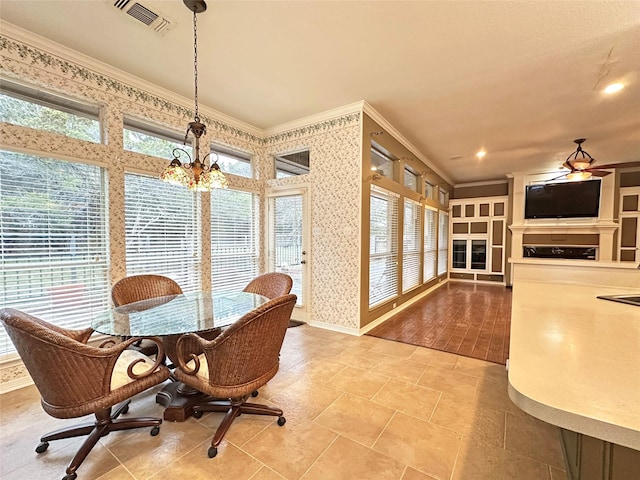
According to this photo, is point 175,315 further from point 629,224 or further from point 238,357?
point 629,224

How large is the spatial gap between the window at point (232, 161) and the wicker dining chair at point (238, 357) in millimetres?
2859

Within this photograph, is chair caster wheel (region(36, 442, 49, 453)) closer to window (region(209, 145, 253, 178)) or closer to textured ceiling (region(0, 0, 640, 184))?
textured ceiling (region(0, 0, 640, 184))

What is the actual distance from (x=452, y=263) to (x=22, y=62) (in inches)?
356

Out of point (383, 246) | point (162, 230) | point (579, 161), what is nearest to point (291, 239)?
point (383, 246)

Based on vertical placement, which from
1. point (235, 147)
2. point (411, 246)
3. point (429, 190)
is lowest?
point (411, 246)

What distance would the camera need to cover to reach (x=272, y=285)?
9.24 feet

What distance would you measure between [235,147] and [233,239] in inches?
54.3

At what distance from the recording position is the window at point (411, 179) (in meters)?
5.24

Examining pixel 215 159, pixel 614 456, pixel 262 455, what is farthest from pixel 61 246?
pixel 614 456

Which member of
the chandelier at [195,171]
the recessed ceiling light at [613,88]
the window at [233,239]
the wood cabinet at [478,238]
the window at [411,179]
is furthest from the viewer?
the wood cabinet at [478,238]

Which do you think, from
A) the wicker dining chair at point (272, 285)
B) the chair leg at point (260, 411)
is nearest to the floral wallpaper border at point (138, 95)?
the wicker dining chair at point (272, 285)

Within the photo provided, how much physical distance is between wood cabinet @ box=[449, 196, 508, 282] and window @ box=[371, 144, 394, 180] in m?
4.47

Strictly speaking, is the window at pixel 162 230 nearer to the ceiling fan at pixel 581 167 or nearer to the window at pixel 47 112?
the window at pixel 47 112

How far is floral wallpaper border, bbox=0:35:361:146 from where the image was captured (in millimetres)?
2367
